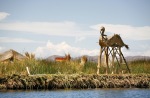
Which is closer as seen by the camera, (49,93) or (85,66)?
(49,93)

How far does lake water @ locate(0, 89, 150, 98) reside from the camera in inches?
803

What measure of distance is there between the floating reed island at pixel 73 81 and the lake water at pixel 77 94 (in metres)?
0.96

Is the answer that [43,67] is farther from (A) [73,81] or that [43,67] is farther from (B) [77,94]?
(B) [77,94]

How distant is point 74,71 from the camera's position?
26.4m

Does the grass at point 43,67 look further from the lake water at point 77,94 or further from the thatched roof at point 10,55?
the thatched roof at point 10,55

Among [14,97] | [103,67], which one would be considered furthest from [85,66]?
[14,97]

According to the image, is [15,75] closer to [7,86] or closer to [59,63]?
[7,86]

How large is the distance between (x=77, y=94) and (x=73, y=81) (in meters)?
2.76

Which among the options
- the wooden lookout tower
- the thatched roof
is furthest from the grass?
the thatched roof

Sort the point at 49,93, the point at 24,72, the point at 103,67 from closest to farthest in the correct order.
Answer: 1. the point at 49,93
2. the point at 24,72
3. the point at 103,67

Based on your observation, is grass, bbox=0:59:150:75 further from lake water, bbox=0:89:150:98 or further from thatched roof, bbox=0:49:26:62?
thatched roof, bbox=0:49:26:62

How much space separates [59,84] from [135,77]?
474 cm

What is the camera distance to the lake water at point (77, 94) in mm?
20406

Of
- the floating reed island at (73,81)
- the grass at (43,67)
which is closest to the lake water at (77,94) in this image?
the floating reed island at (73,81)
